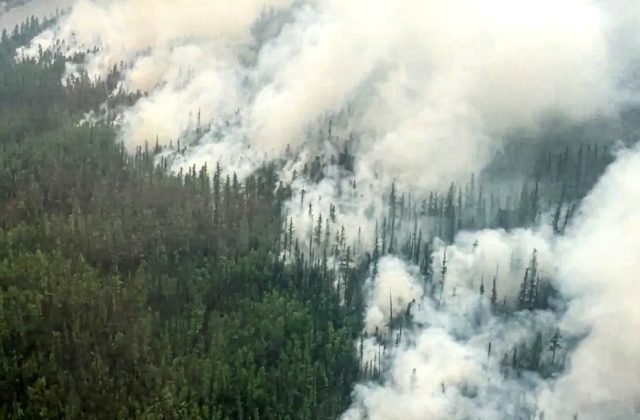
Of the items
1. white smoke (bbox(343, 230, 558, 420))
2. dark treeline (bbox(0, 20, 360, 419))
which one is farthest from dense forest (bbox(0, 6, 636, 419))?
white smoke (bbox(343, 230, 558, 420))

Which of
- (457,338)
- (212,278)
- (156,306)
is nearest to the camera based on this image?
(156,306)

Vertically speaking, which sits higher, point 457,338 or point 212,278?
point 212,278

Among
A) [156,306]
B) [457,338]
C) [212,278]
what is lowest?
[457,338]

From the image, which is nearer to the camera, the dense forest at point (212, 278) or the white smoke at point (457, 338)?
the dense forest at point (212, 278)

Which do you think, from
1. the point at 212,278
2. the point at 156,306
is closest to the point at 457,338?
the point at 212,278

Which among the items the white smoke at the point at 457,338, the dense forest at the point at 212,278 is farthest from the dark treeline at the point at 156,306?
the white smoke at the point at 457,338

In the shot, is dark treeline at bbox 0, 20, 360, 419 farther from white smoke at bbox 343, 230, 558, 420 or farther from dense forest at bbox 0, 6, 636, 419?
white smoke at bbox 343, 230, 558, 420

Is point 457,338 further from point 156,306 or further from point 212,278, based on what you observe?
point 156,306

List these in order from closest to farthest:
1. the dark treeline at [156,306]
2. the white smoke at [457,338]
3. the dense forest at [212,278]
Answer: the dark treeline at [156,306]
the dense forest at [212,278]
the white smoke at [457,338]

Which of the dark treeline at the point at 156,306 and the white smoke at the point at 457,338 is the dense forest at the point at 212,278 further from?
the white smoke at the point at 457,338
